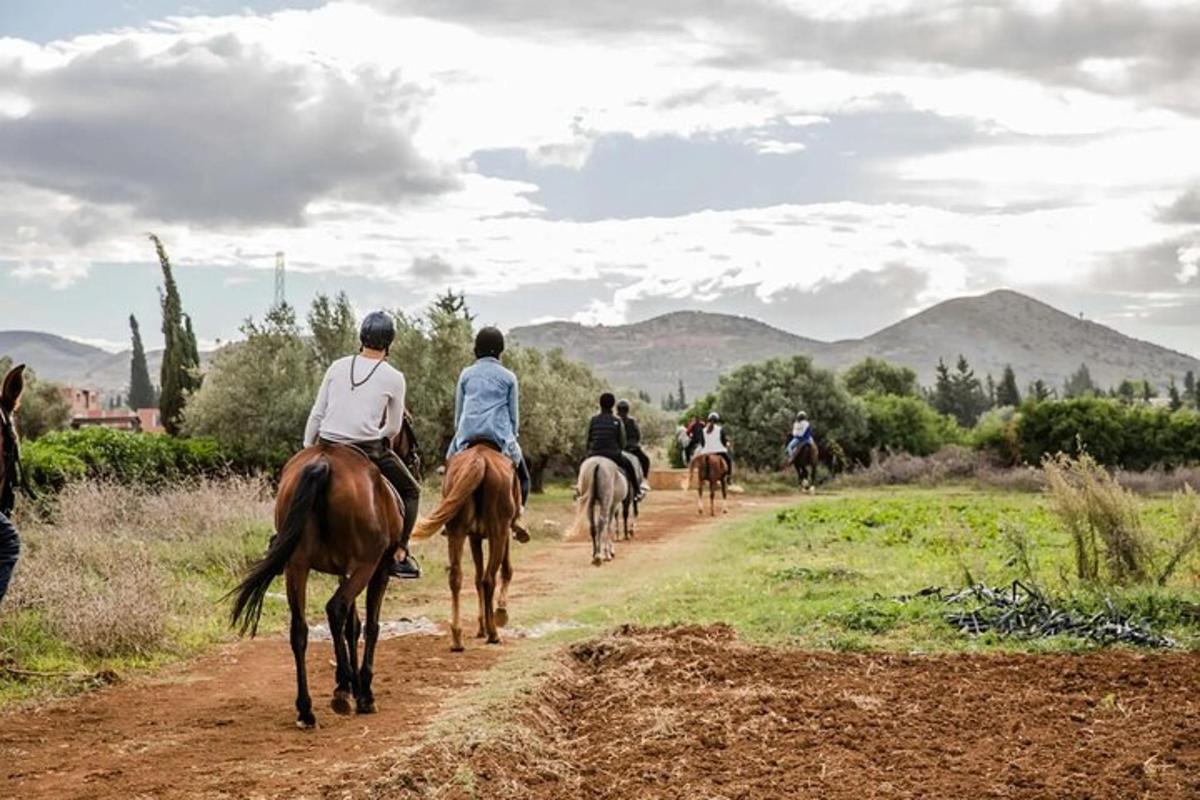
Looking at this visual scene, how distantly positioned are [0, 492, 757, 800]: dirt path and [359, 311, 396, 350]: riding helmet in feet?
8.77

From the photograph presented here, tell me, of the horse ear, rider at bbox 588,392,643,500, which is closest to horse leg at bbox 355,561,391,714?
the horse ear

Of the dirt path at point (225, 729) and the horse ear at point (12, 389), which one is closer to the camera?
the dirt path at point (225, 729)

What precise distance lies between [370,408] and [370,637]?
168 cm

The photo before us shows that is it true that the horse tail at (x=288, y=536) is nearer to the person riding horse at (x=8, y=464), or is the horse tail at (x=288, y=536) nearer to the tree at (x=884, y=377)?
the person riding horse at (x=8, y=464)

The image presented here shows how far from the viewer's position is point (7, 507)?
9281mm

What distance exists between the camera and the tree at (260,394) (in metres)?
34.7

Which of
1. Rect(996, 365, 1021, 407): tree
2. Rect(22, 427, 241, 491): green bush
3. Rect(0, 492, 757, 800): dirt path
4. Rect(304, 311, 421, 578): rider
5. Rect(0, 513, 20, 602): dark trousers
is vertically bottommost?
Rect(0, 492, 757, 800): dirt path

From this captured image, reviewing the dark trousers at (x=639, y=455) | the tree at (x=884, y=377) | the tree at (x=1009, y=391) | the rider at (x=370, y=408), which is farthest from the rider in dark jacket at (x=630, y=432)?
the tree at (x=1009, y=391)

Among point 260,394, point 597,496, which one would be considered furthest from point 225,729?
point 260,394

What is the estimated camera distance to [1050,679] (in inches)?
376

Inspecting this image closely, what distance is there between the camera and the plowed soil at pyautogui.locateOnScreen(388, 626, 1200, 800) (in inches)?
275

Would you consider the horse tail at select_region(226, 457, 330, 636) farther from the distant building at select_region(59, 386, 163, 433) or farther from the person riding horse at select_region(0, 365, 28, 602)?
the distant building at select_region(59, 386, 163, 433)

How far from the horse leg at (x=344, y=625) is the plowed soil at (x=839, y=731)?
134 cm

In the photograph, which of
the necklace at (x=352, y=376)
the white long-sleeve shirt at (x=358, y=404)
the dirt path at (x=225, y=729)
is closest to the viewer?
the dirt path at (x=225, y=729)
